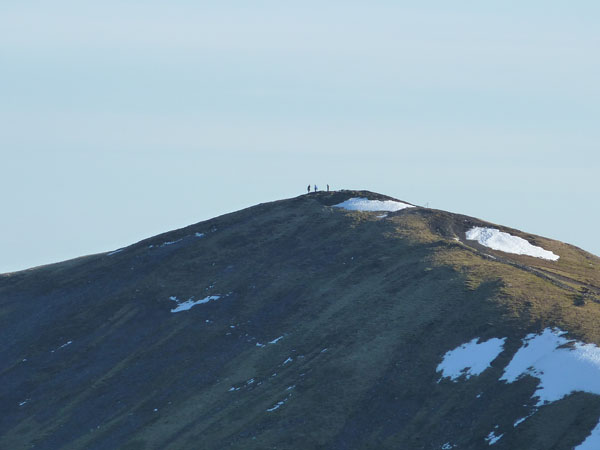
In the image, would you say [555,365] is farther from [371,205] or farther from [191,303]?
[371,205]

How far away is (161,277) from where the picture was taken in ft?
386

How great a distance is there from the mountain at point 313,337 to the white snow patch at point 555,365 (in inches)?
5.6

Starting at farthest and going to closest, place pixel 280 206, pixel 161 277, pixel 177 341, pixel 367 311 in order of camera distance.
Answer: pixel 280 206
pixel 161 277
pixel 177 341
pixel 367 311

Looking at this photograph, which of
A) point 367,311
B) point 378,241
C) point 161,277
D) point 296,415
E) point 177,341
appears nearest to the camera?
point 296,415

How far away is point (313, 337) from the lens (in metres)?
93.1

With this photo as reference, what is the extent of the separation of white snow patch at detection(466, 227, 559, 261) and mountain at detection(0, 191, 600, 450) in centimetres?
40

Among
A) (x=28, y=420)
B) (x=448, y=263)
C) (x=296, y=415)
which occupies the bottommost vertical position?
(x=28, y=420)

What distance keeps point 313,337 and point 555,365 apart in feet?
88.4

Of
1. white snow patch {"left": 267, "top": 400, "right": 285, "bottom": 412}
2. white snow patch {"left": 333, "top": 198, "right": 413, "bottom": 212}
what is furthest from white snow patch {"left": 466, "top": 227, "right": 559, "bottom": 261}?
white snow patch {"left": 267, "top": 400, "right": 285, "bottom": 412}

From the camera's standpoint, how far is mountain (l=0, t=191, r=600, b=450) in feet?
241

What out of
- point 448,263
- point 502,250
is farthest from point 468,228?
point 448,263

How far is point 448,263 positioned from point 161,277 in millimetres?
36975

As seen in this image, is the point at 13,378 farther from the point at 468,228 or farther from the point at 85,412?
the point at 468,228

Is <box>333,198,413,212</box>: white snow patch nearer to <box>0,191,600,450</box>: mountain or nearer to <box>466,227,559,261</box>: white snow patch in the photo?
<box>0,191,600,450</box>: mountain
